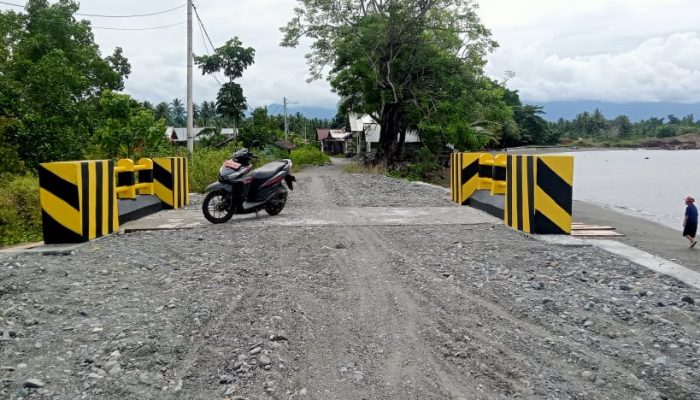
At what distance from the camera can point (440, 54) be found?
97.7ft

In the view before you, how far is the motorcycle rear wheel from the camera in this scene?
9.78m

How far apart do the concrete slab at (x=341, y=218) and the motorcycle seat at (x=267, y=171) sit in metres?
0.71

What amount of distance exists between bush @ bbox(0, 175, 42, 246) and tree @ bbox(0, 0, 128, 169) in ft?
14.5

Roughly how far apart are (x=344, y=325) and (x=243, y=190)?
5.73 meters

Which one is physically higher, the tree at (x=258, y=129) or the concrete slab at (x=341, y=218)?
the tree at (x=258, y=129)

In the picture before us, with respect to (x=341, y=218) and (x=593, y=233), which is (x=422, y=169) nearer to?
(x=341, y=218)

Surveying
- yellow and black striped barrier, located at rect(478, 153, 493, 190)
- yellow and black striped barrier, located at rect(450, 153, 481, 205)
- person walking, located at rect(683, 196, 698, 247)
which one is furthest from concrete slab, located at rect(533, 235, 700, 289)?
yellow and black striped barrier, located at rect(450, 153, 481, 205)

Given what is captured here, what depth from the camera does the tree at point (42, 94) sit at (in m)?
17.4

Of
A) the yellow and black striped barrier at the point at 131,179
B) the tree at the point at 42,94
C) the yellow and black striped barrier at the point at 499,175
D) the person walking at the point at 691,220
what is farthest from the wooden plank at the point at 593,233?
the tree at the point at 42,94

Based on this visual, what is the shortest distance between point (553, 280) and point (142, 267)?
3.99 m

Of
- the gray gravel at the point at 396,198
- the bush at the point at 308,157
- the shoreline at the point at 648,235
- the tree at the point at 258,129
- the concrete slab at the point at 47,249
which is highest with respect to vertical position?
the tree at the point at 258,129

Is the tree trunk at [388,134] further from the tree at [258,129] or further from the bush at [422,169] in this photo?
the tree at [258,129]

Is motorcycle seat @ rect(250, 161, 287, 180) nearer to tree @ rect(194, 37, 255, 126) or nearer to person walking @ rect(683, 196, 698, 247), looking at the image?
person walking @ rect(683, 196, 698, 247)

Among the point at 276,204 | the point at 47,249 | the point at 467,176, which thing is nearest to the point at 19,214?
the point at 276,204
